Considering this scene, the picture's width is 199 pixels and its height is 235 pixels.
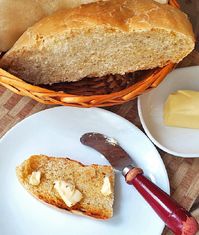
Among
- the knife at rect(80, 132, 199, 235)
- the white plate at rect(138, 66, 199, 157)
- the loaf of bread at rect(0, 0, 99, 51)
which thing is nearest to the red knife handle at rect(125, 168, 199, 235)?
the knife at rect(80, 132, 199, 235)

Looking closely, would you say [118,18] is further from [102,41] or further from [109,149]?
[109,149]

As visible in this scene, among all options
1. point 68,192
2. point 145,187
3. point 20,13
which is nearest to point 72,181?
point 68,192

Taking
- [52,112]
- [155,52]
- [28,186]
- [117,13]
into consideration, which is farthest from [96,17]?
[28,186]

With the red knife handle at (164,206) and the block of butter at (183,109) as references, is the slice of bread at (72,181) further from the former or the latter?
the block of butter at (183,109)

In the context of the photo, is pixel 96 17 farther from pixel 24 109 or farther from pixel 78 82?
pixel 24 109

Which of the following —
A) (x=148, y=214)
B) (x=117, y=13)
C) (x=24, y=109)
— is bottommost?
(x=148, y=214)

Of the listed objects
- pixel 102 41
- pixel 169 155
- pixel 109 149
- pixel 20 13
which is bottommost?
A: pixel 169 155
